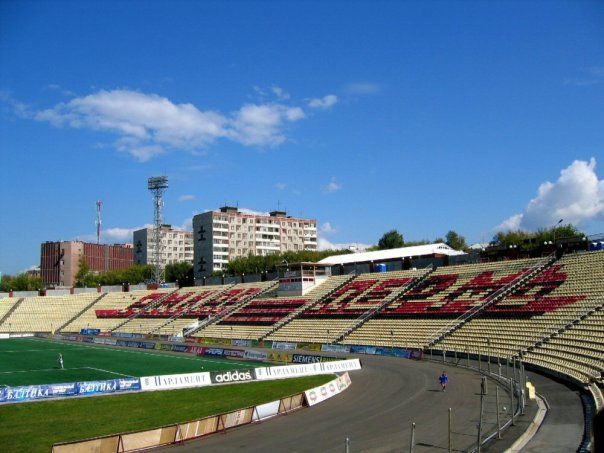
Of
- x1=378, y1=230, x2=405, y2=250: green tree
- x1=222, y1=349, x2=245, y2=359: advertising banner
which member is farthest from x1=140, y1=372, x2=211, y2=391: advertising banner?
x1=378, y1=230, x2=405, y2=250: green tree

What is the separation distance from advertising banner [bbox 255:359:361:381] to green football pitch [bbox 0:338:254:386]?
34.3 ft

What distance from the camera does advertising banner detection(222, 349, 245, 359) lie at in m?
63.5

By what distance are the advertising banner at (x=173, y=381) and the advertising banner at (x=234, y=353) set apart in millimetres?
18515

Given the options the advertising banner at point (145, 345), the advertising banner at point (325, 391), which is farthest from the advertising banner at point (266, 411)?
the advertising banner at point (145, 345)

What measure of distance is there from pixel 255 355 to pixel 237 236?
114 metres

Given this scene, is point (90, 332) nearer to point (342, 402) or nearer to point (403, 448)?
point (342, 402)

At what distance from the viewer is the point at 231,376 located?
1799 inches

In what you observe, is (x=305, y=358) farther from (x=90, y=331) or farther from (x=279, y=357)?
(x=90, y=331)

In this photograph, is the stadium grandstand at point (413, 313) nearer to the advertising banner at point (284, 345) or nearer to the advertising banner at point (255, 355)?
the advertising banner at point (284, 345)

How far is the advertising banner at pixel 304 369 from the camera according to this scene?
153 ft

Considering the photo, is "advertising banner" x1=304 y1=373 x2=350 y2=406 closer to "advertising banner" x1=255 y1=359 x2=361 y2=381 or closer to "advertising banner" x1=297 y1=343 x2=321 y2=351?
"advertising banner" x1=255 y1=359 x2=361 y2=381

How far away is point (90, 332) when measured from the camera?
96.5 metres

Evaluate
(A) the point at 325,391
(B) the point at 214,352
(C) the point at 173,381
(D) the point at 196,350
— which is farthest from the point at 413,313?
(C) the point at 173,381

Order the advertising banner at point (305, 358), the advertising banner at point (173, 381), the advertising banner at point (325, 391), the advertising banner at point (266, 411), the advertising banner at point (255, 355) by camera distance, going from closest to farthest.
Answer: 1. the advertising banner at point (266, 411)
2. the advertising banner at point (325, 391)
3. the advertising banner at point (173, 381)
4. the advertising banner at point (305, 358)
5. the advertising banner at point (255, 355)
